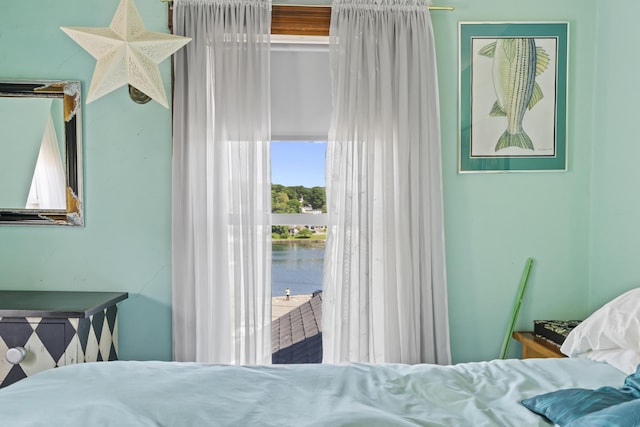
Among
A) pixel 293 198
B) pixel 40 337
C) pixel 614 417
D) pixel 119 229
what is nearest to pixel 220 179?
pixel 293 198

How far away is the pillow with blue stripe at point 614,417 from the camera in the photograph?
102 centimetres

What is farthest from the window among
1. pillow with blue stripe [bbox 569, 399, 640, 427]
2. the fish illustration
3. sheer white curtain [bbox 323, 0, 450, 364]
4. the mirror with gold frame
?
pillow with blue stripe [bbox 569, 399, 640, 427]

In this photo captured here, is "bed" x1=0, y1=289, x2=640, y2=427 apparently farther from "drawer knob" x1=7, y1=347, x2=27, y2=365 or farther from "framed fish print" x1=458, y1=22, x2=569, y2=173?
"framed fish print" x1=458, y1=22, x2=569, y2=173

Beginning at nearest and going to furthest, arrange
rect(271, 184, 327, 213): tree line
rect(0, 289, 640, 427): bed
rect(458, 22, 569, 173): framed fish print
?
rect(0, 289, 640, 427): bed
rect(458, 22, 569, 173): framed fish print
rect(271, 184, 327, 213): tree line

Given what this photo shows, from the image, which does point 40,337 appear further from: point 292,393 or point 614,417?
point 614,417

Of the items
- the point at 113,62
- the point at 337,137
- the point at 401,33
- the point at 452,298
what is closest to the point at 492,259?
the point at 452,298

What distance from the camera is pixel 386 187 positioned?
2498mm

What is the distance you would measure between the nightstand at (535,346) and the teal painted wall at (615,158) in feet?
1.42

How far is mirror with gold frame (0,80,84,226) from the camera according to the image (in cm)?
251

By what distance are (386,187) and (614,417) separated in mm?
1578

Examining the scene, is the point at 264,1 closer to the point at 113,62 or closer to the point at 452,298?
the point at 113,62

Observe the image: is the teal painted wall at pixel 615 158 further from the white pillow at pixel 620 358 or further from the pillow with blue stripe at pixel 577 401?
the pillow with blue stripe at pixel 577 401

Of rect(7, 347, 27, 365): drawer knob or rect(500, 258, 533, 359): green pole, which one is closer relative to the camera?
rect(7, 347, 27, 365): drawer knob

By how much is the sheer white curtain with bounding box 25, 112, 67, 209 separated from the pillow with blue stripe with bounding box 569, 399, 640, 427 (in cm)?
237
